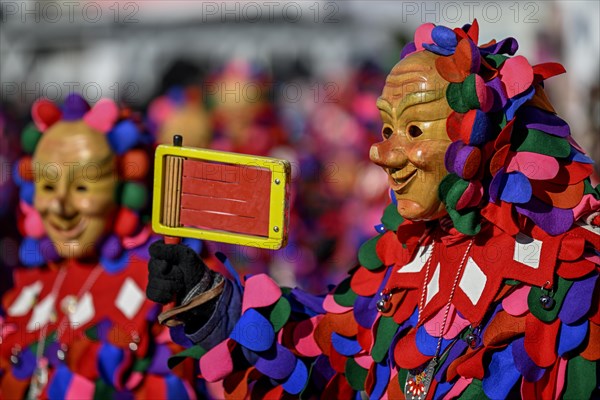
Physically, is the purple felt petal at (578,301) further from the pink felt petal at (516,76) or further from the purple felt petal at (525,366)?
the pink felt petal at (516,76)

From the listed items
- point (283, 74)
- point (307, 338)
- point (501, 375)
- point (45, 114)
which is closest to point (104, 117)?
point (45, 114)

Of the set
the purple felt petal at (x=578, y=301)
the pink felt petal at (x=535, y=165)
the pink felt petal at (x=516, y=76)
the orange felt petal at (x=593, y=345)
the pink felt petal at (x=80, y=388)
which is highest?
the pink felt petal at (x=516, y=76)

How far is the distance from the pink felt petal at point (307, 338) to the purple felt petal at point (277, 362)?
0.04m

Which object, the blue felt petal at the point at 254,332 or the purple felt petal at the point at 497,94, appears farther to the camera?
the blue felt petal at the point at 254,332

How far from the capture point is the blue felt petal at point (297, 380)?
276 centimetres

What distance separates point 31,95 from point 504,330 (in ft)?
33.5

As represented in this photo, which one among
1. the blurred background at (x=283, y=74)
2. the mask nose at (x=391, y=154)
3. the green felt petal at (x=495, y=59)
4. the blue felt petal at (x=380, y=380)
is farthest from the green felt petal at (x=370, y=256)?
the blurred background at (x=283, y=74)

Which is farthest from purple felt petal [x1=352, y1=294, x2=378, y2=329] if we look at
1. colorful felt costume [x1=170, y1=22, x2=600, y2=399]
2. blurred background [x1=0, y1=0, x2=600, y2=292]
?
blurred background [x1=0, y1=0, x2=600, y2=292]

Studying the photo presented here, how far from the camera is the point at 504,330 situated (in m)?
A: 2.41

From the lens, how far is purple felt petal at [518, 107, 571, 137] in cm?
245

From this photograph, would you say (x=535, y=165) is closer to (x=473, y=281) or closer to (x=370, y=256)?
(x=473, y=281)

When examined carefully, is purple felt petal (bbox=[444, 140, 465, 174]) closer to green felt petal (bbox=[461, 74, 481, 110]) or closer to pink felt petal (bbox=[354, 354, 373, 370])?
green felt petal (bbox=[461, 74, 481, 110])

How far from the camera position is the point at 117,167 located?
3.45 meters

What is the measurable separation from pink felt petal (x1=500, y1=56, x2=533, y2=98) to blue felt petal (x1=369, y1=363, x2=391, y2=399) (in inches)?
29.8
